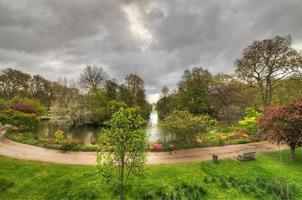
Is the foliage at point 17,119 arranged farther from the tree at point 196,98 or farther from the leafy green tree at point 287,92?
the leafy green tree at point 287,92

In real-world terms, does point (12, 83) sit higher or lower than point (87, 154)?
higher

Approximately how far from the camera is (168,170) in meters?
14.0

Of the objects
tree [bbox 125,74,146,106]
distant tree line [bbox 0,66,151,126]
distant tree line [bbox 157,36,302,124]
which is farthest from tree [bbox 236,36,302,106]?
tree [bbox 125,74,146,106]

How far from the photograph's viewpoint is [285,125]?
621 inches

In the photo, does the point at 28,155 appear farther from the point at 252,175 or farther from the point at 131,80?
the point at 131,80

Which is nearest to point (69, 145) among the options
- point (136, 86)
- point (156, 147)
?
point (156, 147)

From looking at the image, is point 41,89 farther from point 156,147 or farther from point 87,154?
point 156,147

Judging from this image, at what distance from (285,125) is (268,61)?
17458 millimetres

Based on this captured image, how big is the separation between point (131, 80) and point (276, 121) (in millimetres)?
40904

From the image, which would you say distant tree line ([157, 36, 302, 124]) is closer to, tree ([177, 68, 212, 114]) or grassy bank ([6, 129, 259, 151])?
tree ([177, 68, 212, 114])

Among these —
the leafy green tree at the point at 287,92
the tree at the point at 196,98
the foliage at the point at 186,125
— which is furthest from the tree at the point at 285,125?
the tree at the point at 196,98

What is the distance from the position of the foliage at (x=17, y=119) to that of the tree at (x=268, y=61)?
32.1 meters

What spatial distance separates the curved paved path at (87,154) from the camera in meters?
15.8

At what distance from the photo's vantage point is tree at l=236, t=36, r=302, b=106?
1126 inches
